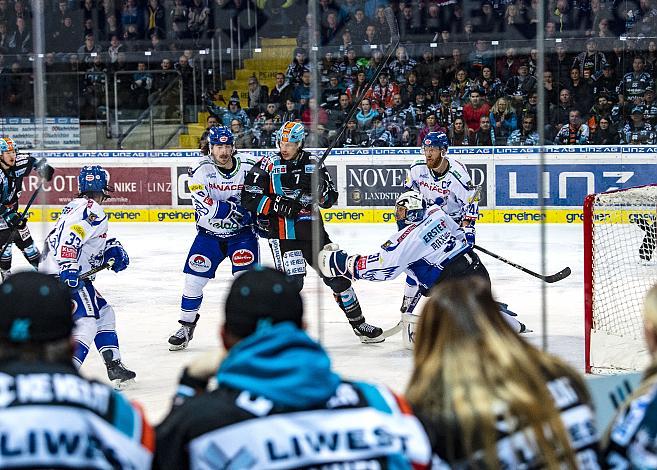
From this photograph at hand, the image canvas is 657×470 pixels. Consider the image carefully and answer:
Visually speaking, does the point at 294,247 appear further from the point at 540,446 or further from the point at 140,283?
the point at 540,446

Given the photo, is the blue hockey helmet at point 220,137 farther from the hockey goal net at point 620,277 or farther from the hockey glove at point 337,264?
the hockey goal net at point 620,277

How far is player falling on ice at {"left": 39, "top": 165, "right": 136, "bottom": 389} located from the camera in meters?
4.76

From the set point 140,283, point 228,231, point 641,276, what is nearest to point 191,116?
point 140,283

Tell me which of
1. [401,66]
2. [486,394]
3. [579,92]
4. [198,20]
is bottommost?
[486,394]

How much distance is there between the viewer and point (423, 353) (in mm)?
1824

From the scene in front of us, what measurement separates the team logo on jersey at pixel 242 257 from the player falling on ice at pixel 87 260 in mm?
1064

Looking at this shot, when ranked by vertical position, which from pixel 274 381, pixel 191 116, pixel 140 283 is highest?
pixel 191 116

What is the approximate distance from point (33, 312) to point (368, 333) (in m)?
4.40

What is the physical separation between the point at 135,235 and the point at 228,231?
3.77 meters

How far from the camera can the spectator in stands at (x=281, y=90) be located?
931 cm

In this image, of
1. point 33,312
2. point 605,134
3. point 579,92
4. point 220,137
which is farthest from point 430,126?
point 33,312

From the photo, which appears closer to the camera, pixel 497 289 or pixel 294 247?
pixel 294 247

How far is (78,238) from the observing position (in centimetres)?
480

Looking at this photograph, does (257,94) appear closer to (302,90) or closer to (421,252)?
(302,90)
